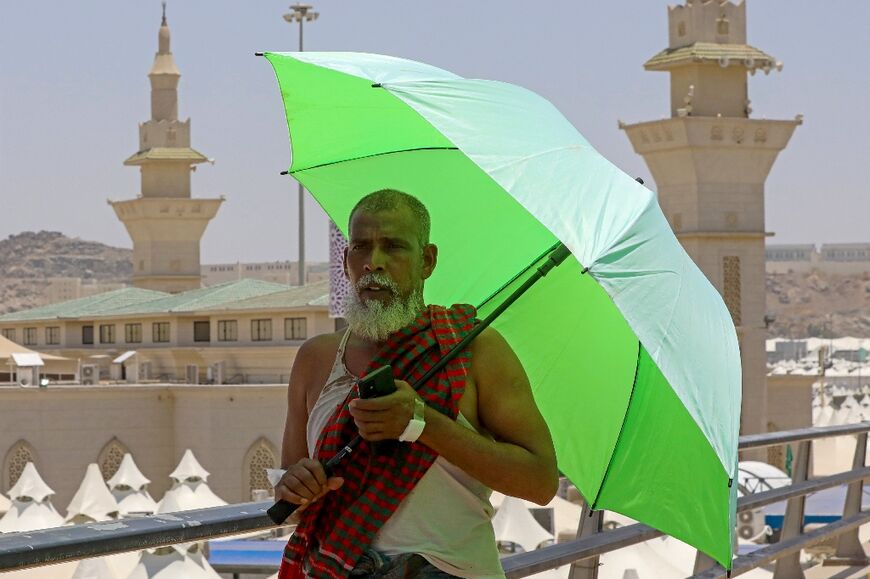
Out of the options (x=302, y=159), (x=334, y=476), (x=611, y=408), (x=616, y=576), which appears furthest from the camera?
(x=616, y=576)

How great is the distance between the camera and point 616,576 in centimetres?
1616

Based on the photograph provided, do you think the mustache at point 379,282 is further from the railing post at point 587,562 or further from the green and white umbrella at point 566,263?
the railing post at point 587,562

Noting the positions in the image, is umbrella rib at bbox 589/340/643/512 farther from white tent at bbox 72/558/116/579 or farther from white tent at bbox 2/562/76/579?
white tent at bbox 2/562/76/579

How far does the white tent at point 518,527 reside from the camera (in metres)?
21.2

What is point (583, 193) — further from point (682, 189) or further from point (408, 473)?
point (682, 189)

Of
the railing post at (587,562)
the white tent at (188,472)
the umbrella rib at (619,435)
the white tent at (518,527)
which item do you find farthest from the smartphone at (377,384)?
the white tent at (188,472)

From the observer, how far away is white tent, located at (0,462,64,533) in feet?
78.1

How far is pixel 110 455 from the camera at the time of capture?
3941 cm

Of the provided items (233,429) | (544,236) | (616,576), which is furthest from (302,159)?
(233,429)

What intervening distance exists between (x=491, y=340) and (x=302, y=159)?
953 mm

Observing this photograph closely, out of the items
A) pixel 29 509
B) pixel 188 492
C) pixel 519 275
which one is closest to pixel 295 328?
pixel 188 492

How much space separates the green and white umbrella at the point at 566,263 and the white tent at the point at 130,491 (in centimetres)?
2465

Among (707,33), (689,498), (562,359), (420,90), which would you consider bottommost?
(689,498)

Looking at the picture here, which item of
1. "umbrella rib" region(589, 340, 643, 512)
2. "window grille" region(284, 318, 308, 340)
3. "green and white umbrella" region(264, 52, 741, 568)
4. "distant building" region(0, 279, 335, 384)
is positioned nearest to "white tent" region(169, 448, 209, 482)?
"distant building" region(0, 279, 335, 384)
